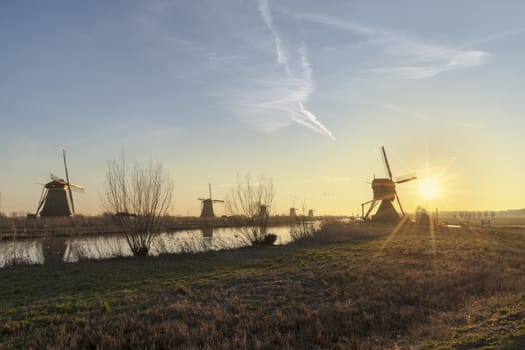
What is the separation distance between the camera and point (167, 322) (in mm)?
7457

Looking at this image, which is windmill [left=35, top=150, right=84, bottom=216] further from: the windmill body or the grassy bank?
the grassy bank

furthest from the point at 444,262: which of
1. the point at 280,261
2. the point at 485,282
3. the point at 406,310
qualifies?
the point at 406,310

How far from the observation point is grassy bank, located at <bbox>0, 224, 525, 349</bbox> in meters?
6.76

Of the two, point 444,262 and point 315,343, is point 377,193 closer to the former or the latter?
point 444,262

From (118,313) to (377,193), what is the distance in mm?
50248

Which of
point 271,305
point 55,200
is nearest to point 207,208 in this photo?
point 55,200

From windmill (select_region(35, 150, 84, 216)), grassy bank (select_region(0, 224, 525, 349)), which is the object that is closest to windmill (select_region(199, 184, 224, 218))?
windmill (select_region(35, 150, 84, 216))

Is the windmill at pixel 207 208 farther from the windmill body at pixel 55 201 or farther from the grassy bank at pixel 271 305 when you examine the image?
the grassy bank at pixel 271 305

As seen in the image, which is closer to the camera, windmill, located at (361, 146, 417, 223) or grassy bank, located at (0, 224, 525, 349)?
grassy bank, located at (0, 224, 525, 349)

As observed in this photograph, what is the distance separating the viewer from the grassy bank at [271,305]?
676 centimetres

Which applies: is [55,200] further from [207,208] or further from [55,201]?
[207,208]

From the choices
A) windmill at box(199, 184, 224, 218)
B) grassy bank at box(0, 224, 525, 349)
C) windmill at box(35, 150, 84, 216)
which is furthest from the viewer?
windmill at box(199, 184, 224, 218)

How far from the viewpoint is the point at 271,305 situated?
909 cm

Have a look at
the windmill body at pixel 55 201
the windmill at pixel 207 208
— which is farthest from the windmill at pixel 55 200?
the windmill at pixel 207 208
